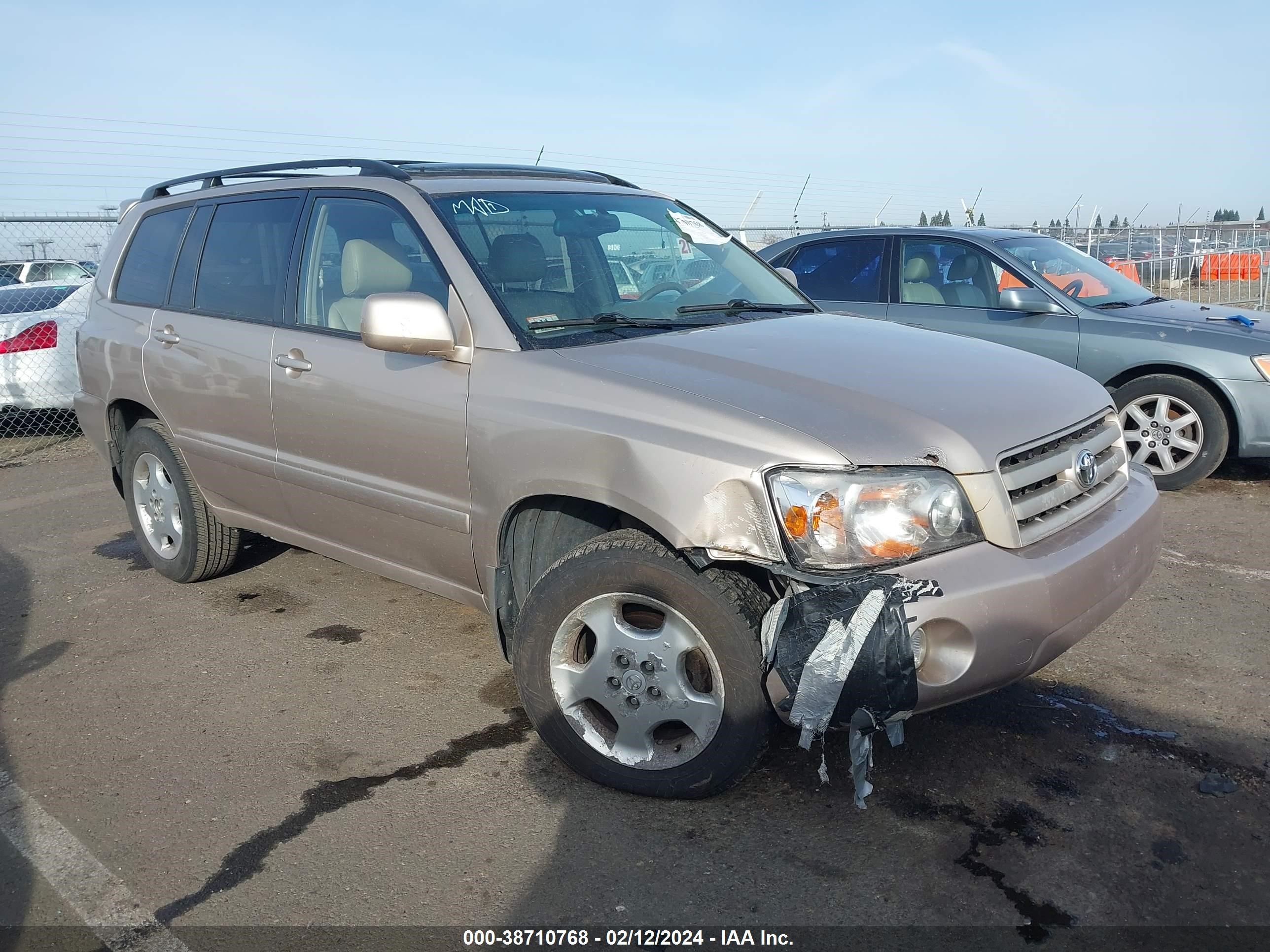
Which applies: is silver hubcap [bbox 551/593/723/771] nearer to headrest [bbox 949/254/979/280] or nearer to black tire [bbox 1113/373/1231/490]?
black tire [bbox 1113/373/1231/490]

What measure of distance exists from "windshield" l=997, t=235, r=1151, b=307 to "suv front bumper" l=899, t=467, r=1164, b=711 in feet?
14.6

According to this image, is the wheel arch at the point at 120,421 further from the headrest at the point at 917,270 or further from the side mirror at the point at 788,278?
the headrest at the point at 917,270

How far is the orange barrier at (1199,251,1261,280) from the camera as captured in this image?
16.5 meters

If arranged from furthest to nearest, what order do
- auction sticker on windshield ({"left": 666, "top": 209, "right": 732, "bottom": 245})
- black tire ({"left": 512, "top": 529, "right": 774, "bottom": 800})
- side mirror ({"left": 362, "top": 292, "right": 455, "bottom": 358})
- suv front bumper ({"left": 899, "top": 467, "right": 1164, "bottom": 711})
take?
auction sticker on windshield ({"left": 666, "top": 209, "right": 732, "bottom": 245}) < side mirror ({"left": 362, "top": 292, "right": 455, "bottom": 358}) < black tire ({"left": 512, "top": 529, "right": 774, "bottom": 800}) < suv front bumper ({"left": 899, "top": 467, "right": 1164, "bottom": 711})

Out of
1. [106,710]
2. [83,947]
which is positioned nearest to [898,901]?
[83,947]

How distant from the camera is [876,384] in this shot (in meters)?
3.03

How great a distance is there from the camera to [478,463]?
3287 millimetres

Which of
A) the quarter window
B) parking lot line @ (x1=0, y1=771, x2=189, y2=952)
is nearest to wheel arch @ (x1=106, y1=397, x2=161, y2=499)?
the quarter window

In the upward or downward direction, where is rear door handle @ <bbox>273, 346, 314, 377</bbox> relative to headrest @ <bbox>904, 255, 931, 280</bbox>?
downward

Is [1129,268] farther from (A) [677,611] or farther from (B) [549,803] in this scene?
(B) [549,803]

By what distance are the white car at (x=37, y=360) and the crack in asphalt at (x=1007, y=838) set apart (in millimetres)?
8164

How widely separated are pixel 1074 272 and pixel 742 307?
4.09 meters

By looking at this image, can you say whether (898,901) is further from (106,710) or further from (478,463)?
(106,710)

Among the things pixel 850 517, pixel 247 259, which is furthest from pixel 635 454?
pixel 247 259
